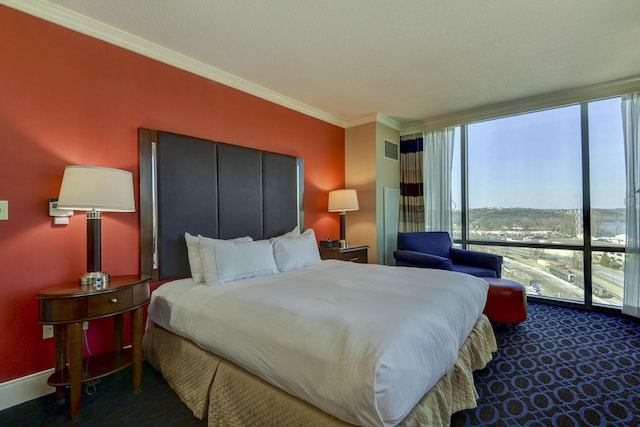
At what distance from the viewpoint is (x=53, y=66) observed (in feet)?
6.76

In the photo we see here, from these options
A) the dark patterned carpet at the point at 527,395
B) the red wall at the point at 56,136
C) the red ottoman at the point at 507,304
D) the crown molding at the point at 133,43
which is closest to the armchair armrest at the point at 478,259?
the red ottoman at the point at 507,304

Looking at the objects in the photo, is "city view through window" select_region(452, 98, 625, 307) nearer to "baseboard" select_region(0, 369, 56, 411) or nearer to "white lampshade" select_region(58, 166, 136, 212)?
"white lampshade" select_region(58, 166, 136, 212)

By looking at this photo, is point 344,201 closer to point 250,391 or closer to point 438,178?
point 438,178

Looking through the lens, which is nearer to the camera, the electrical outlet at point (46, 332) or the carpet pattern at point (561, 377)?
the carpet pattern at point (561, 377)

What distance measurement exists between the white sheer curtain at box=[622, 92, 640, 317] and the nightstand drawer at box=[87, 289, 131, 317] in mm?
4767

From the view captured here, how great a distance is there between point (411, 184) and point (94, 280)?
13.7 ft

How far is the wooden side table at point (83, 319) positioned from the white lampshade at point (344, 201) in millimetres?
2482

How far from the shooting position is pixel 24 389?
190 cm

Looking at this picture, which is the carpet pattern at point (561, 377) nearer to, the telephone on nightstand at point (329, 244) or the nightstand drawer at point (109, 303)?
the telephone on nightstand at point (329, 244)

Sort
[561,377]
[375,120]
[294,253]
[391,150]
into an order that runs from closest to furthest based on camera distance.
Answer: [561,377], [294,253], [375,120], [391,150]

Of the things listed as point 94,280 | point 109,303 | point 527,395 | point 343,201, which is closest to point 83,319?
point 109,303

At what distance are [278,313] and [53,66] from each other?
234 cm

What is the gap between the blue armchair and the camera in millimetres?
3504

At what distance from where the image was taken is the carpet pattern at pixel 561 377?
172 centimetres
